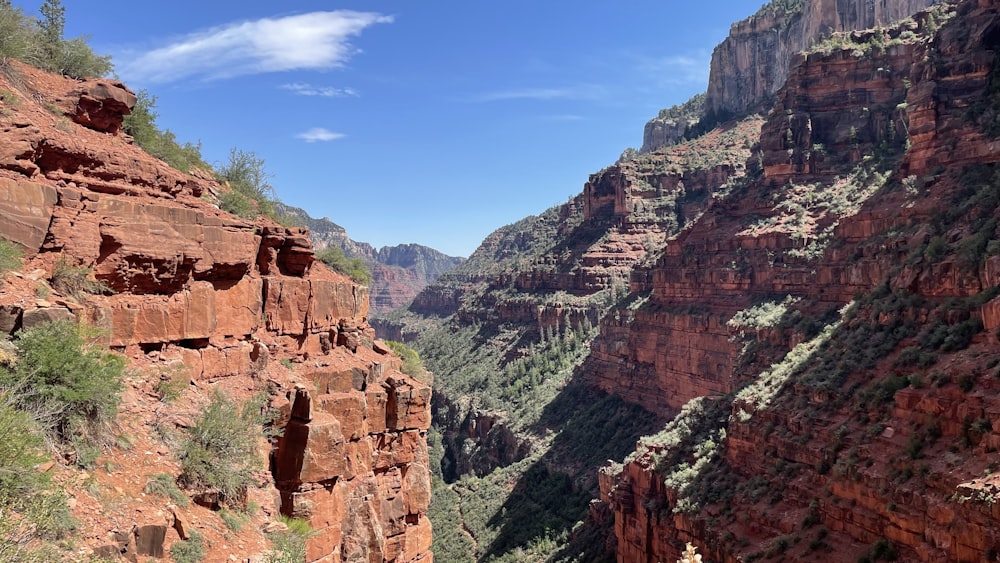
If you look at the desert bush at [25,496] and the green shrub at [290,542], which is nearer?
the desert bush at [25,496]

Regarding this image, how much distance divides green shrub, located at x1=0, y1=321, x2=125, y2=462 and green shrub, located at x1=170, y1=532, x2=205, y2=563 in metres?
2.09

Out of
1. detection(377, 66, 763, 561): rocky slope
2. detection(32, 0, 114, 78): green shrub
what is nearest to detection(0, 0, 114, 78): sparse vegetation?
detection(32, 0, 114, 78): green shrub

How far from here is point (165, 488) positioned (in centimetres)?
1138

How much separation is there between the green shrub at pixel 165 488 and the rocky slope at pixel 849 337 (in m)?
16.3

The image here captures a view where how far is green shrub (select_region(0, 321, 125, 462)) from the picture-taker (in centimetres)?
1016

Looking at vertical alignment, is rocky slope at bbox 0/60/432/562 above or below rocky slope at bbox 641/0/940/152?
below

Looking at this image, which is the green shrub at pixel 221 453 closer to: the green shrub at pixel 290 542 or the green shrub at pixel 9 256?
the green shrub at pixel 290 542

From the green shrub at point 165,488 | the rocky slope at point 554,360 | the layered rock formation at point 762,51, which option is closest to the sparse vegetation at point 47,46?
the green shrub at point 165,488

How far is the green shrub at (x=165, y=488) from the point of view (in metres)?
11.2

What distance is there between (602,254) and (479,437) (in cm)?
2769

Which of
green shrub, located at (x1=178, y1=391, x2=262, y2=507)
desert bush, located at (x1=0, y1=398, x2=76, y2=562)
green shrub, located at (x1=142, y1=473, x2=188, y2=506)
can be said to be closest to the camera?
desert bush, located at (x1=0, y1=398, x2=76, y2=562)

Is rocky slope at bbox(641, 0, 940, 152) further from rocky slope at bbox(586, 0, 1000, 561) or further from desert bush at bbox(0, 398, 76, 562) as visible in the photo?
desert bush at bbox(0, 398, 76, 562)

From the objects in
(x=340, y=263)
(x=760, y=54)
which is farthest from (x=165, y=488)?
(x=760, y=54)

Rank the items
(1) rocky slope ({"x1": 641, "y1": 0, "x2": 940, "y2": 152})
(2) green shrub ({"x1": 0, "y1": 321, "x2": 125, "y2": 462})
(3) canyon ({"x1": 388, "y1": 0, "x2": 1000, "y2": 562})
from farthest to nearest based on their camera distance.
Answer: (1) rocky slope ({"x1": 641, "y1": 0, "x2": 940, "y2": 152}) → (3) canyon ({"x1": 388, "y1": 0, "x2": 1000, "y2": 562}) → (2) green shrub ({"x1": 0, "y1": 321, "x2": 125, "y2": 462})
